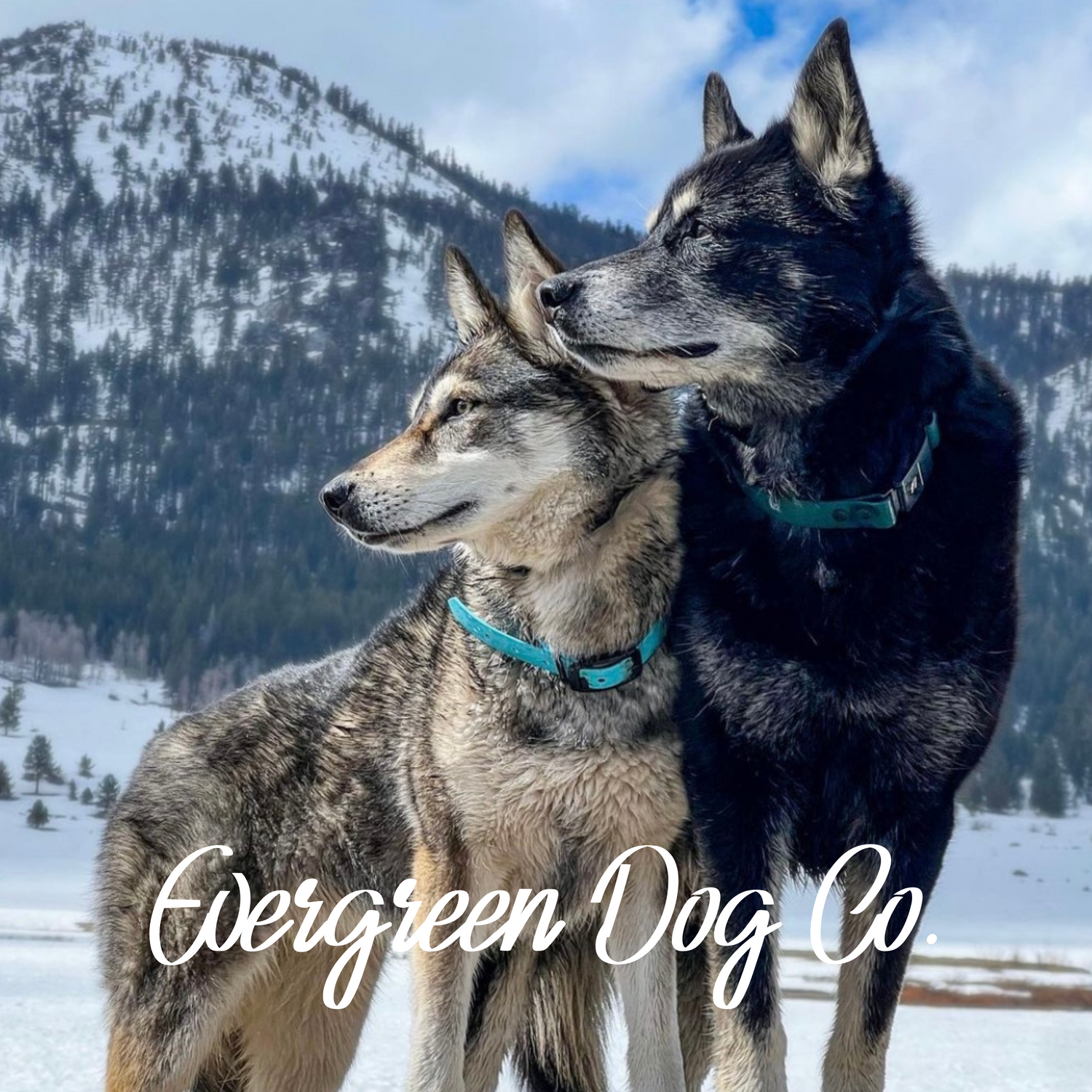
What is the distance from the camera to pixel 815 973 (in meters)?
10.8

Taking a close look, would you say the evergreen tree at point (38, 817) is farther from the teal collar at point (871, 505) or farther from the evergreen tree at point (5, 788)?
the teal collar at point (871, 505)

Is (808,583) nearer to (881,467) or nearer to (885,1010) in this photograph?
(881,467)

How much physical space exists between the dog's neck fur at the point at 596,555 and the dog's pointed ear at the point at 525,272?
0.52 m

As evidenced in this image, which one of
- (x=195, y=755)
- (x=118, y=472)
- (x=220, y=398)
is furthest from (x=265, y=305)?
(x=195, y=755)

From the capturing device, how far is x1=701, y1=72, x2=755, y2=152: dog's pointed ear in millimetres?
3979

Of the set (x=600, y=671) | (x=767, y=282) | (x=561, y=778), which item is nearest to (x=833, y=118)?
(x=767, y=282)

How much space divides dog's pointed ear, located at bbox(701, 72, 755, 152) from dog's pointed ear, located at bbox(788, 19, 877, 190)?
46cm

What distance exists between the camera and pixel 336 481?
402 cm

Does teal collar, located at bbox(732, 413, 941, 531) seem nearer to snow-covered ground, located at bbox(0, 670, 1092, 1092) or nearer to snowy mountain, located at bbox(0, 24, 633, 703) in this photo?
snow-covered ground, located at bbox(0, 670, 1092, 1092)

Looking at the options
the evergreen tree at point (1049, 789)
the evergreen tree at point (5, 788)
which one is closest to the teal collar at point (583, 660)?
the evergreen tree at point (5, 788)

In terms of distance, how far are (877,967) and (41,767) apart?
49301 millimetres

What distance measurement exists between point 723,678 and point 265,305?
203 meters

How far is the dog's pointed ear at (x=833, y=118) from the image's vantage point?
10.9ft

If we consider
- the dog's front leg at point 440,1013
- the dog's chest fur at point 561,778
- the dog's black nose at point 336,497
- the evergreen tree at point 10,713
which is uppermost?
Answer: the dog's black nose at point 336,497
